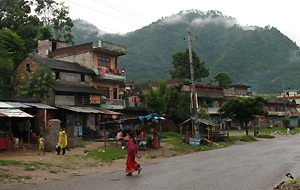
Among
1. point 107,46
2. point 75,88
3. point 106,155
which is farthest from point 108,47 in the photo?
point 106,155

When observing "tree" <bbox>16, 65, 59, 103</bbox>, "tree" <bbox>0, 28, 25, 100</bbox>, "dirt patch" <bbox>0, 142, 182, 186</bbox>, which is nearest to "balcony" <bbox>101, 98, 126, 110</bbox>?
"tree" <bbox>16, 65, 59, 103</bbox>

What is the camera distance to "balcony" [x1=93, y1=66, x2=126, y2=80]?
34.2 meters

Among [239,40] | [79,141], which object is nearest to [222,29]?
[239,40]

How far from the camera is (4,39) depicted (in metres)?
37.5

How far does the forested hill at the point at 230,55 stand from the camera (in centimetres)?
9262

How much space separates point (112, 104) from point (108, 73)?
367 cm

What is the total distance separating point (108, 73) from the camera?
1395 inches

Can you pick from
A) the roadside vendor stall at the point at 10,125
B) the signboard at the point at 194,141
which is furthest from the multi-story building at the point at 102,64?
the signboard at the point at 194,141

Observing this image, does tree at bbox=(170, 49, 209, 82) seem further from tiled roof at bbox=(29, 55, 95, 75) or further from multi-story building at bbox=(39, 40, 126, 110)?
tiled roof at bbox=(29, 55, 95, 75)

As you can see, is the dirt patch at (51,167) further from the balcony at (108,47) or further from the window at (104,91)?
the balcony at (108,47)

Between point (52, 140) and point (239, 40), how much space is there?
370 ft

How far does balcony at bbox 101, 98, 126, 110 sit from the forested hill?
42.4m

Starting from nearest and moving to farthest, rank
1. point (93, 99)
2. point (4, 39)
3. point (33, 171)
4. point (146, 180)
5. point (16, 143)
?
point (146, 180), point (33, 171), point (16, 143), point (93, 99), point (4, 39)

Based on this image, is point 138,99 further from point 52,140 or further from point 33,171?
point 33,171
